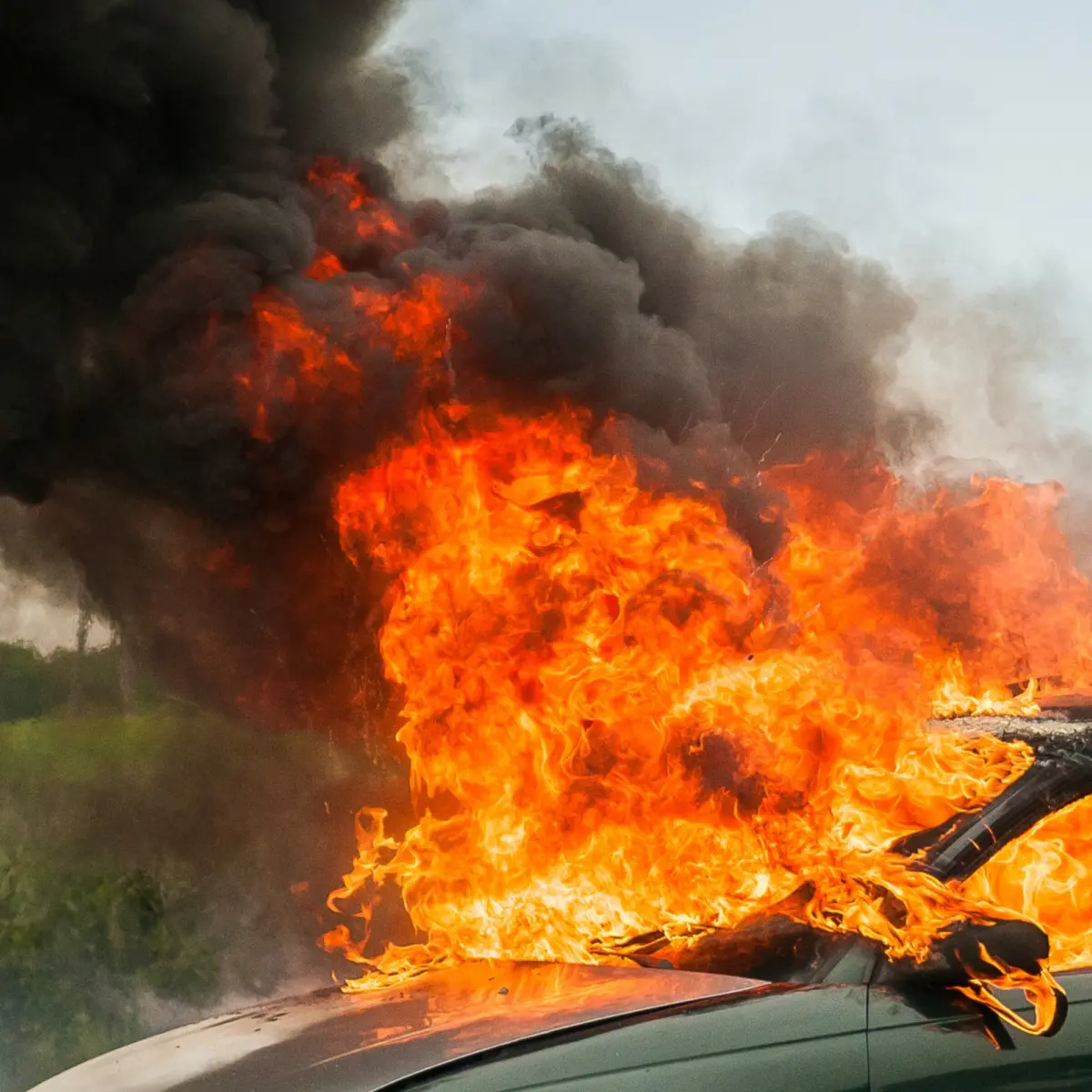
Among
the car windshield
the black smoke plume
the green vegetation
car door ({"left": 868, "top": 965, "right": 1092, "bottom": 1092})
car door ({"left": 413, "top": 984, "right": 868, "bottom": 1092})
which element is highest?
the black smoke plume

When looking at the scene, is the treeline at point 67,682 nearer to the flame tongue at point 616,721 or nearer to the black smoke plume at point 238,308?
the black smoke plume at point 238,308

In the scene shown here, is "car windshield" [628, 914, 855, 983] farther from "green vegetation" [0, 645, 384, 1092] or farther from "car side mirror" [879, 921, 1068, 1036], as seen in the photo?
"green vegetation" [0, 645, 384, 1092]

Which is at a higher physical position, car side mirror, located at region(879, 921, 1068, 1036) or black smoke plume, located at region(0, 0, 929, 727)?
black smoke plume, located at region(0, 0, 929, 727)

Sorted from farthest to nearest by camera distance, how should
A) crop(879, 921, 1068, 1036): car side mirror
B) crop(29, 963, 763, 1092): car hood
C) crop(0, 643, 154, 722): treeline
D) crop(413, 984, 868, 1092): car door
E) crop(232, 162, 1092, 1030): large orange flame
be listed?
crop(0, 643, 154, 722): treeline
crop(232, 162, 1092, 1030): large orange flame
crop(879, 921, 1068, 1036): car side mirror
crop(29, 963, 763, 1092): car hood
crop(413, 984, 868, 1092): car door

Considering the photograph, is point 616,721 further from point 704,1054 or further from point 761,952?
point 704,1054

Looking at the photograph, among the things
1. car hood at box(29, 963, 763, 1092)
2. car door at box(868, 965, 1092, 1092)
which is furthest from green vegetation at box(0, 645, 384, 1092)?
car door at box(868, 965, 1092, 1092)

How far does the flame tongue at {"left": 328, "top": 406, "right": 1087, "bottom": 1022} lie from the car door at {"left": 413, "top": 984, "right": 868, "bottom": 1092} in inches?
11.8

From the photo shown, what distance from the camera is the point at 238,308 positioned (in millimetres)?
6645

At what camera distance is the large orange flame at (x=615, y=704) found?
331 cm

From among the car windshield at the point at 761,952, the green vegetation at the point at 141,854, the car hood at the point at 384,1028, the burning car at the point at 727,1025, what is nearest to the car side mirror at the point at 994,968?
the burning car at the point at 727,1025

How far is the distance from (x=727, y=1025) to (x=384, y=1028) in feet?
2.86

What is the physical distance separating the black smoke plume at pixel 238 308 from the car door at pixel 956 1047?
4.01 metres

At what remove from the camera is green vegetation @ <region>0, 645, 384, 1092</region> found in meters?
6.81

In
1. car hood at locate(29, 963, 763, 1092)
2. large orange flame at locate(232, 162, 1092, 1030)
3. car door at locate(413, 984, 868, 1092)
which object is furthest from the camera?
large orange flame at locate(232, 162, 1092, 1030)
